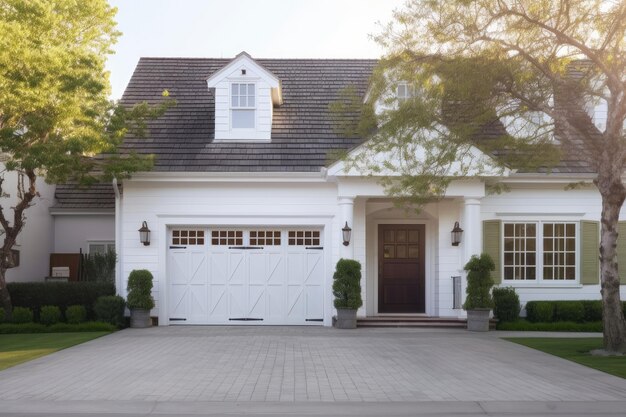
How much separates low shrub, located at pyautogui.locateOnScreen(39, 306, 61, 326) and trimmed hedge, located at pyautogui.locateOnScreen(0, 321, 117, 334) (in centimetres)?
34

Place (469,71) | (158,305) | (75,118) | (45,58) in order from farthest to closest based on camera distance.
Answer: (158,305) < (75,118) < (45,58) < (469,71)

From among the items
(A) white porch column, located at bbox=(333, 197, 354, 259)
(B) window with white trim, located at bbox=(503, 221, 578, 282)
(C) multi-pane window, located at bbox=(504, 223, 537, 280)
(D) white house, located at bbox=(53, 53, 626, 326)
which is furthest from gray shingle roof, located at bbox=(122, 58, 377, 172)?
(B) window with white trim, located at bbox=(503, 221, 578, 282)

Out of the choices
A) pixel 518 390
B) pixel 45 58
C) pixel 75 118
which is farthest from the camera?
pixel 75 118

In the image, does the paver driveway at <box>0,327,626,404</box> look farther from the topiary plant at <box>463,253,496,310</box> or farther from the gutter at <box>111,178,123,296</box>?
the gutter at <box>111,178,123,296</box>

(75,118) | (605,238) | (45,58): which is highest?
(45,58)

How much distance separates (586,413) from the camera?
868 cm

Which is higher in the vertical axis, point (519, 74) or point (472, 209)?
point (519, 74)

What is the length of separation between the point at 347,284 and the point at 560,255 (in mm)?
5922

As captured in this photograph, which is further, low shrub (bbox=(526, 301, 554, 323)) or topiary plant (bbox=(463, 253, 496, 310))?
low shrub (bbox=(526, 301, 554, 323))

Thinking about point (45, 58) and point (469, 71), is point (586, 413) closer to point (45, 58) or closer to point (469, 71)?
point (469, 71)

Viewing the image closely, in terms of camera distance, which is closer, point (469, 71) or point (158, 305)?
point (469, 71)

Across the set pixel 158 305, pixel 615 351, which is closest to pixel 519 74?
pixel 615 351

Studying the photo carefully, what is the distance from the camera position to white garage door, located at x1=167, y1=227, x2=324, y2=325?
19.7 m

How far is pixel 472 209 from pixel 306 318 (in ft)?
16.3
